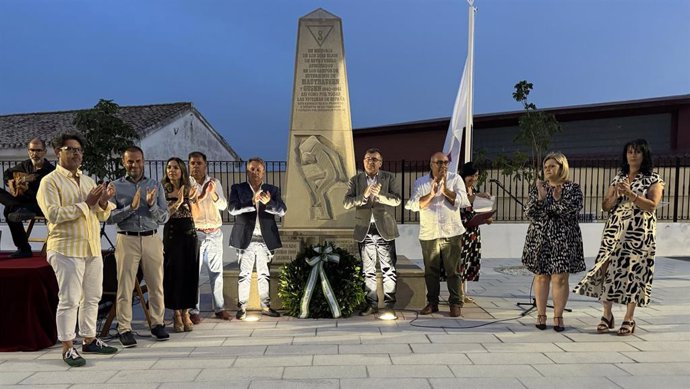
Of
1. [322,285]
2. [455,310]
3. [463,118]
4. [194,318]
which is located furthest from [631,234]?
[194,318]

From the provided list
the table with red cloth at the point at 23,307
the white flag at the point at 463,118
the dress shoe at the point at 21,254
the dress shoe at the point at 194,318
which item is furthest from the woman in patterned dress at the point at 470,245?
the dress shoe at the point at 21,254

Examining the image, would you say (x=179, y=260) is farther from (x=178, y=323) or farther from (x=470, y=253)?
(x=470, y=253)

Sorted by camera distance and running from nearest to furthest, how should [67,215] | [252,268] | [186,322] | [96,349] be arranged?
[67,215] → [96,349] → [186,322] → [252,268]

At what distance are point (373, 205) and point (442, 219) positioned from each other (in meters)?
0.80

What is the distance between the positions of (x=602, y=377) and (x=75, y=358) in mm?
4102

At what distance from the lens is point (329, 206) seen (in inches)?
223

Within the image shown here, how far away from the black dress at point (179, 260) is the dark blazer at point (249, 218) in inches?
20.0

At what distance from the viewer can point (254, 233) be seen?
15.7ft

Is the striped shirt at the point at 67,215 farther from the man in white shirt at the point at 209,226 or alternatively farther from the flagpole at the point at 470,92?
the flagpole at the point at 470,92

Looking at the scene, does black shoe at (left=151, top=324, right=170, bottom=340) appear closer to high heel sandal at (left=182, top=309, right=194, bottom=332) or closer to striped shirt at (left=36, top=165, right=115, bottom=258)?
high heel sandal at (left=182, top=309, right=194, bottom=332)

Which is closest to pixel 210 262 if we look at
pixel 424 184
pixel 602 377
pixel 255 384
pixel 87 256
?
pixel 87 256

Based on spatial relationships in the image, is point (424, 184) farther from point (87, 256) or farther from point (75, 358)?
point (75, 358)

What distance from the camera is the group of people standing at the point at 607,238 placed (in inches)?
159

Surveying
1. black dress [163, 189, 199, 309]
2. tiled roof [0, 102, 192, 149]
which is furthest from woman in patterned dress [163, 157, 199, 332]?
tiled roof [0, 102, 192, 149]
